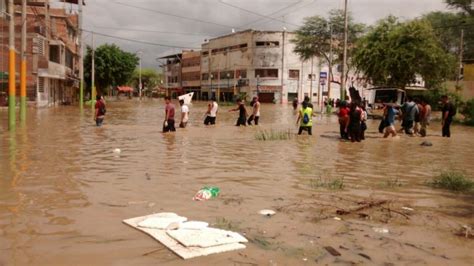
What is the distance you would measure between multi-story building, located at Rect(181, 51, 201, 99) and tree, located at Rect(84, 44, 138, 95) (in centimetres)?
3445

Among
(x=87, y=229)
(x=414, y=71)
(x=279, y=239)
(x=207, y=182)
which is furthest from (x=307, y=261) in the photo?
(x=414, y=71)

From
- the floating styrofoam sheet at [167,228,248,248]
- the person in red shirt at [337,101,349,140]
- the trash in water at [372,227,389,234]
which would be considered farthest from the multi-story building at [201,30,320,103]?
the floating styrofoam sheet at [167,228,248,248]

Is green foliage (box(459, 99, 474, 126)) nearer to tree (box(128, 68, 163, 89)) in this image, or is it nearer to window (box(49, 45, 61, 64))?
window (box(49, 45, 61, 64))

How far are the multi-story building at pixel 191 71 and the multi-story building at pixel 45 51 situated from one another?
161 ft

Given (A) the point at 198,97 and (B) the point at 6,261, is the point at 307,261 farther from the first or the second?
(A) the point at 198,97

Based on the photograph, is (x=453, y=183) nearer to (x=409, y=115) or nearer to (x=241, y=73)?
(x=409, y=115)

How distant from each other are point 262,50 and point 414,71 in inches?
1946

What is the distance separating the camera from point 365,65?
3566 cm

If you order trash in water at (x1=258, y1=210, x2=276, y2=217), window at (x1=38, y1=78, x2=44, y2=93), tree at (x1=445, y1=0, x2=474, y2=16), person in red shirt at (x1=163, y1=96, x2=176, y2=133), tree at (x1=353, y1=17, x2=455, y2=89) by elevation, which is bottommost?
trash in water at (x1=258, y1=210, x2=276, y2=217)

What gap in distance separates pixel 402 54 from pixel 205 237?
30.7 meters

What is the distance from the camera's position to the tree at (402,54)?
33.2 meters

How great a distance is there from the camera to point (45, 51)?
4188 cm

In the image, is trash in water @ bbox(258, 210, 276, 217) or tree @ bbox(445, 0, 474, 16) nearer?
trash in water @ bbox(258, 210, 276, 217)

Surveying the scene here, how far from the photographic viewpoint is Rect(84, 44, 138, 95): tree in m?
67.8
